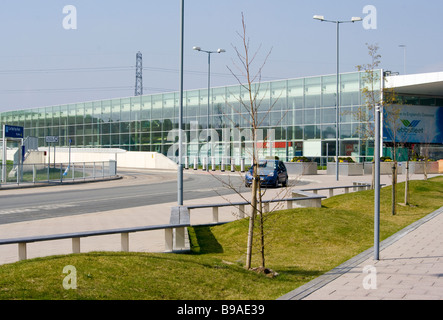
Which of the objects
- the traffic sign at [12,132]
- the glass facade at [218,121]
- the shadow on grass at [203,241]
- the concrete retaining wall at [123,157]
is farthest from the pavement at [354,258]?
the concrete retaining wall at [123,157]

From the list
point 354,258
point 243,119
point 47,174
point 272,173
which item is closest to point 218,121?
point 243,119

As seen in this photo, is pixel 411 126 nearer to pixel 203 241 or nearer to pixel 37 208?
pixel 37 208

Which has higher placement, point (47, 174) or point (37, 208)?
point (47, 174)

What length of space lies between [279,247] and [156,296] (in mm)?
5295

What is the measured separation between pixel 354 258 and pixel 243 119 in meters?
48.5

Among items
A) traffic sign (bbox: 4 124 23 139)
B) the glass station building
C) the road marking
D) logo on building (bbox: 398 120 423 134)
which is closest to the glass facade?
the glass station building

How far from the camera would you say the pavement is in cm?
692

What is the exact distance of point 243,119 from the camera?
5766 cm

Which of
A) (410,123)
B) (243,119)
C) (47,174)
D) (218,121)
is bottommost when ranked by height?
(47,174)

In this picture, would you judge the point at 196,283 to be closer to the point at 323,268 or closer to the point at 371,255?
the point at 323,268

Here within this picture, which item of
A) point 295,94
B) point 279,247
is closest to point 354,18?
point 295,94

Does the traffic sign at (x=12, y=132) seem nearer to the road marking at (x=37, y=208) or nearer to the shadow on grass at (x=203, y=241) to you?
the road marking at (x=37, y=208)

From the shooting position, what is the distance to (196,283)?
23.9ft

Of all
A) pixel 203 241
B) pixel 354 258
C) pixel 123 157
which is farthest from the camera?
pixel 123 157
